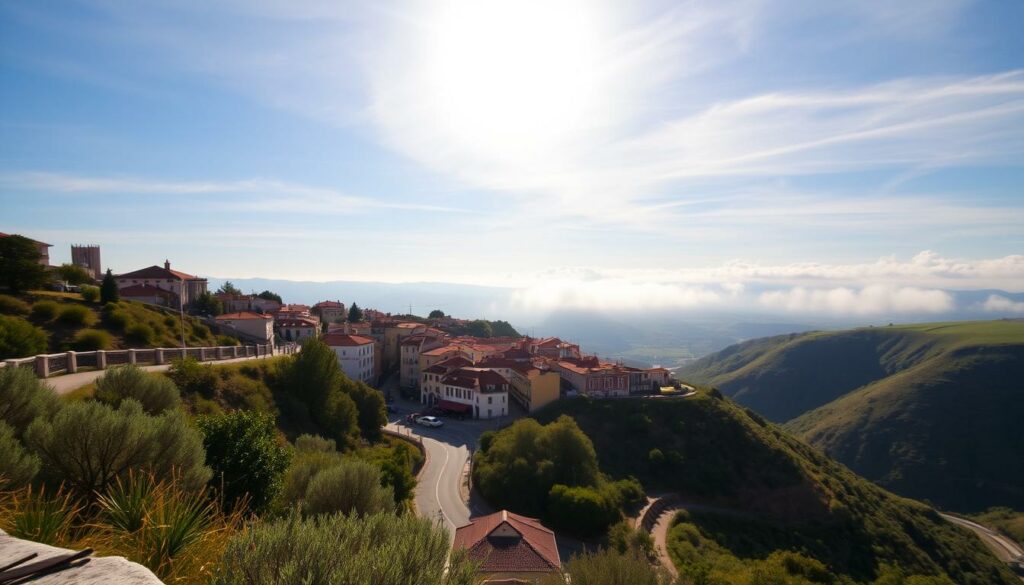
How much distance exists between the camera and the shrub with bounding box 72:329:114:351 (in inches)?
1113

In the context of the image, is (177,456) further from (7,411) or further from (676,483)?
(676,483)

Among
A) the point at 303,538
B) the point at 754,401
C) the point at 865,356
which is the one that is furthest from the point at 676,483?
the point at 865,356

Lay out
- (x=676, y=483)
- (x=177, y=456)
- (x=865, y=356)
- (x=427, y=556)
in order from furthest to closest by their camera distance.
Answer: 1. (x=865, y=356)
2. (x=676, y=483)
3. (x=177, y=456)
4. (x=427, y=556)

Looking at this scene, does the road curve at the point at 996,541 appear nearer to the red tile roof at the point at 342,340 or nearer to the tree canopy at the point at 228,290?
the red tile roof at the point at 342,340

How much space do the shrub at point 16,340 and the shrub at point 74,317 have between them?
872cm

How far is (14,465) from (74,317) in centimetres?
2918

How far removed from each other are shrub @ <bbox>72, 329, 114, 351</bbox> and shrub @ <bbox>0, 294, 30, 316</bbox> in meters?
4.53

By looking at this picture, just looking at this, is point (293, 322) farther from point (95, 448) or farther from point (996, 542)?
point (996, 542)

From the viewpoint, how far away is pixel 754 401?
477 ft

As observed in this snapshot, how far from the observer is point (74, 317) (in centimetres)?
3091

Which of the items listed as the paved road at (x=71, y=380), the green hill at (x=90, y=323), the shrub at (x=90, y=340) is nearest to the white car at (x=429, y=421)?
the green hill at (x=90, y=323)

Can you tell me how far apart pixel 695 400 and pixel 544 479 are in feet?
82.9

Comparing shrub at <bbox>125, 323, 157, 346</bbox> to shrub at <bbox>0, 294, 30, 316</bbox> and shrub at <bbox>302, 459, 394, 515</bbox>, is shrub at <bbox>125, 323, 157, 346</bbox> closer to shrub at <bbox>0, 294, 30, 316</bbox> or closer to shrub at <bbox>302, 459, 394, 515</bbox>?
shrub at <bbox>0, 294, 30, 316</bbox>

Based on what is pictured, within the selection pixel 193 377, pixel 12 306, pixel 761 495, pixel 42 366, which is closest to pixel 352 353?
pixel 12 306
